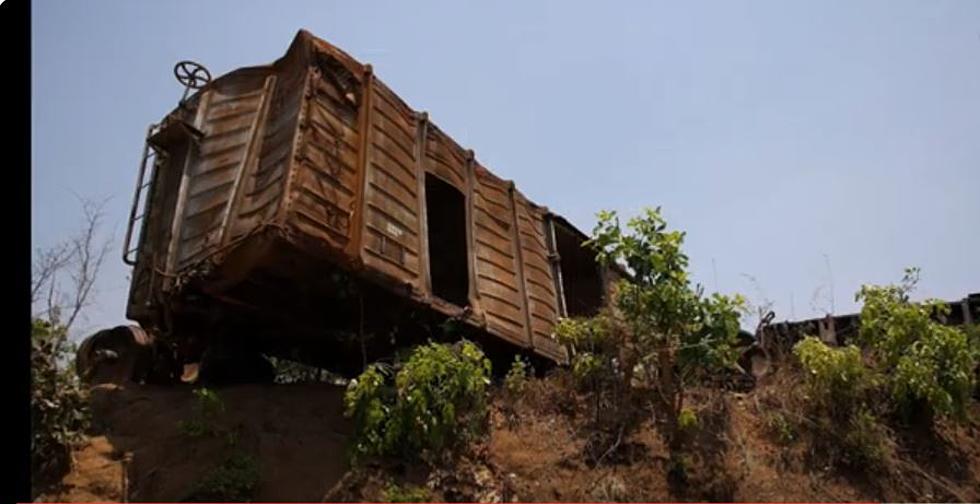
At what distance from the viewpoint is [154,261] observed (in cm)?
812

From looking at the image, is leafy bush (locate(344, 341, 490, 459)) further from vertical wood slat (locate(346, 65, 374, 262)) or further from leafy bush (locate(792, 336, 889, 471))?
leafy bush (locate(792, 336, 889, 471))

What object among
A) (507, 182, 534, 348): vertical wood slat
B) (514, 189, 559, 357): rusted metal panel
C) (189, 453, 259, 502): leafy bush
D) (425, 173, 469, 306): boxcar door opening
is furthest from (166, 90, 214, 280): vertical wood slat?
(514, 189, 559, 357): rusted metal panel

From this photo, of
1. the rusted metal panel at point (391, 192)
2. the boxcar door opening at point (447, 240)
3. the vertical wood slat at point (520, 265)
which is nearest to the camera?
the rusted metal panel at point (391, 192)

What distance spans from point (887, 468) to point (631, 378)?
2506mm

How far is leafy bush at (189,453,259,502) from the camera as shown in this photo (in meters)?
6.01

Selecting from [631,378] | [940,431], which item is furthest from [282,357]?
[940,431]

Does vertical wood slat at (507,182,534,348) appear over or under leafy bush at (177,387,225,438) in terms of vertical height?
over

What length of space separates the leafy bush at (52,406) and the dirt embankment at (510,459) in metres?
0.19

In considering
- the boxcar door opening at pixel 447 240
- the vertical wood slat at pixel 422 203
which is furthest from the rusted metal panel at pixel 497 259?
the vertical wood slat at pixel 422 203

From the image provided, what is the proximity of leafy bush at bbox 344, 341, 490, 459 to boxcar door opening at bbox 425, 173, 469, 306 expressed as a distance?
3461mm

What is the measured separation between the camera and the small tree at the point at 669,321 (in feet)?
24.5

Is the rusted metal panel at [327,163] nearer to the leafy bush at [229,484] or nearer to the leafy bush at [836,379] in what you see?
the leafy bush at [229,484]

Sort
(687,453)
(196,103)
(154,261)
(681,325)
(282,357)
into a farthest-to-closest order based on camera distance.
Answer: (282,357), (196,103), (154,261), (681,325), (687,453)
